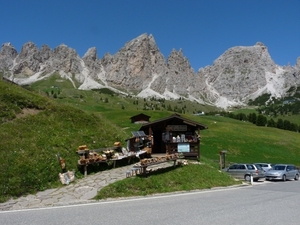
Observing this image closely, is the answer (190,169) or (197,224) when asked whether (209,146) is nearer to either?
(190,169)

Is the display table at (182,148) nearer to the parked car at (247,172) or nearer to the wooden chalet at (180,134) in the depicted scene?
the wooden chalet at (180,134)

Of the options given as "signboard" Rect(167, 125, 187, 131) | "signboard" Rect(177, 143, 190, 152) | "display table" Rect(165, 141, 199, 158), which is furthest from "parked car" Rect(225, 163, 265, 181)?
"signboard" Rect(167, 125, 187, 131)

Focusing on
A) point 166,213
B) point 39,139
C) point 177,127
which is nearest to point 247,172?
point 177,127

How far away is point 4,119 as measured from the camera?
74.9ft

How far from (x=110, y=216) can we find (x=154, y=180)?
7.22 meters

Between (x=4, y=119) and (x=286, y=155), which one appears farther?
(x=286, y=155)

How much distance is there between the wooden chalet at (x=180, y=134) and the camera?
26.6 m

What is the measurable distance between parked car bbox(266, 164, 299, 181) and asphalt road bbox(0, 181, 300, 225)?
66.1 feet

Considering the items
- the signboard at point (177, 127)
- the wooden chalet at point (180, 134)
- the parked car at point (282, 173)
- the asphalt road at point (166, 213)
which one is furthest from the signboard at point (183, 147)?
the parked car at point (282, 173)

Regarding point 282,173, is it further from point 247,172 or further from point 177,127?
point 177,127

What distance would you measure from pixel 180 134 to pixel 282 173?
52.2 feet

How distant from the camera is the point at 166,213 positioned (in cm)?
1290

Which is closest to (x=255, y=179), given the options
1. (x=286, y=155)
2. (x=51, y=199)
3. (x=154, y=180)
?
(x=154, y=180)

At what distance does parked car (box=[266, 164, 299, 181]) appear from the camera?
35656mm
